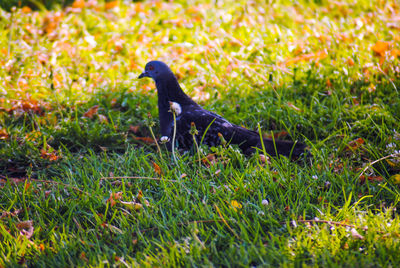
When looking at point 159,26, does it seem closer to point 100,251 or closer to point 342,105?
point 342,105

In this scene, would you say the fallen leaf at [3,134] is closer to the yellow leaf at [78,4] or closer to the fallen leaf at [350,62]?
the yellow leaf at [78,4]

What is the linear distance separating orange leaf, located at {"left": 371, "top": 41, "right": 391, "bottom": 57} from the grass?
0.05 metres

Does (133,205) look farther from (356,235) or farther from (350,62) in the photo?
(350,62)

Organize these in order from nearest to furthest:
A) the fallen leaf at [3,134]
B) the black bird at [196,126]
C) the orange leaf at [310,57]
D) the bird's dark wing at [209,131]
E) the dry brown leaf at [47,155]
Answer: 1. the black bird at [196,126]
2. the bird's dark wing at [209,131]
3. the dry brown leaf at [47,155]
4. the fallen leaf at [3,134]
5. the orange leaf at [310,57]

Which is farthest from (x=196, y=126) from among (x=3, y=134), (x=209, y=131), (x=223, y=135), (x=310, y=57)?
(x=310, y=57)

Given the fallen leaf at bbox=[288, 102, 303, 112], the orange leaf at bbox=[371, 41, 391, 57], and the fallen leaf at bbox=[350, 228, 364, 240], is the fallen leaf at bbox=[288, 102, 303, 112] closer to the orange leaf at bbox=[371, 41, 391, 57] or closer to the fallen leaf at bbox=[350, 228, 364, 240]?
the orange leaf at bbox=[371, 41, 391, 57]

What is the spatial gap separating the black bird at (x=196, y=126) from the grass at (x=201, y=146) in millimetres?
130

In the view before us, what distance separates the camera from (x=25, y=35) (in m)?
6.21

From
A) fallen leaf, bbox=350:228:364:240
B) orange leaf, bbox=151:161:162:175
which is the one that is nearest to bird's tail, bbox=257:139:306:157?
orange leaf, bbox=151:161:162:175

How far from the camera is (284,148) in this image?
139 inches

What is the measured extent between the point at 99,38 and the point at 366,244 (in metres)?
5.19

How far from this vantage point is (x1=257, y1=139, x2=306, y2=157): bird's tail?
3496 mm

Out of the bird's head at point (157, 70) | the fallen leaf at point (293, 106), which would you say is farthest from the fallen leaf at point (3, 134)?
the fallen leaf at point (293, 106)

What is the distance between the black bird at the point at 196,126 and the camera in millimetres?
3553
